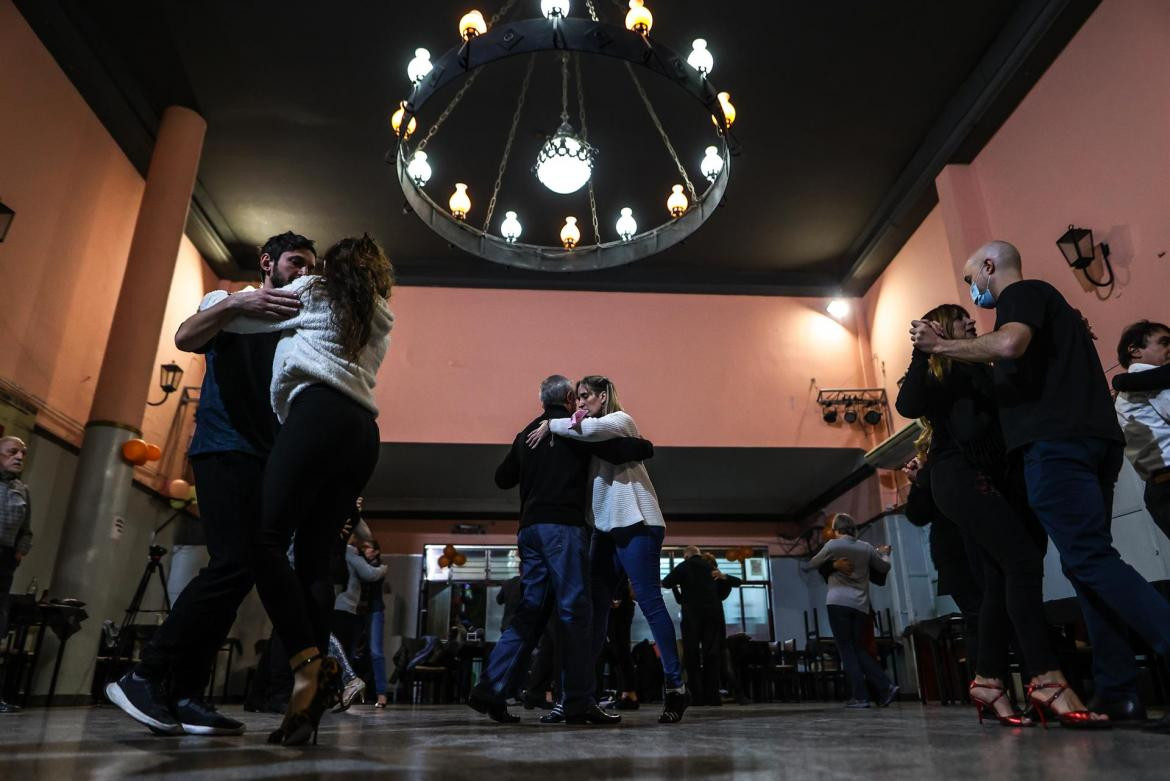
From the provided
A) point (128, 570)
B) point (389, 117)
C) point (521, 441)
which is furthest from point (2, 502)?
point (389, 117)

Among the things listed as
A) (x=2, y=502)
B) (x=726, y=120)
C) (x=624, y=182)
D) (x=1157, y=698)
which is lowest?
(x=1157, y=698)

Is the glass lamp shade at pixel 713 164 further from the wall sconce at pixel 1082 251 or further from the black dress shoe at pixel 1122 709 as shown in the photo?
the black dress shoe at pixel 1122 709

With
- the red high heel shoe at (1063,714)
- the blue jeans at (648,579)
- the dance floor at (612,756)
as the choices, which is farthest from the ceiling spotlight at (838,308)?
the dance floor at (612,756)

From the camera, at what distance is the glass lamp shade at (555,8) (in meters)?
3.86

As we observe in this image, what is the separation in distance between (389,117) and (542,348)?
10.4 feet

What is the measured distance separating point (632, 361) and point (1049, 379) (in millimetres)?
6988

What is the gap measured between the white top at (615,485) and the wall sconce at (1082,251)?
420cm

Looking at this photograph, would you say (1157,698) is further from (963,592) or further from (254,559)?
(254,559)

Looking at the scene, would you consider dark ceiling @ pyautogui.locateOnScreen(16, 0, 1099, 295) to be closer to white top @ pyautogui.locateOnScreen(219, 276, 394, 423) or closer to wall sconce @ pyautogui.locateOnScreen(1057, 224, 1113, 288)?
wall sconce @ pyautogui.locateOnScreen(1057, 224, 1113, 288)

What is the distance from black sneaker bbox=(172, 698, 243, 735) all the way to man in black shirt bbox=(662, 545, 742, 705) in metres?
3.68

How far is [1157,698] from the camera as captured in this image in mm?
4359

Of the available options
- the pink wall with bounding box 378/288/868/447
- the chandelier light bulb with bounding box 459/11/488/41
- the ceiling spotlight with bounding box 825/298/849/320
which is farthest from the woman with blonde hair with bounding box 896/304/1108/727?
the ceiling spotlight with bounding box 825/298/849/320

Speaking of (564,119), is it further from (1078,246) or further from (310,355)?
(1078,246)

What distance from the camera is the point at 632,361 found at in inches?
362
